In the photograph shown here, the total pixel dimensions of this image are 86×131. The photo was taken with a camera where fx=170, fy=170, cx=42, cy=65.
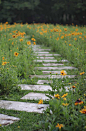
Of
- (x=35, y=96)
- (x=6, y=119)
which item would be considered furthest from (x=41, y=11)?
(x=6, y=119)

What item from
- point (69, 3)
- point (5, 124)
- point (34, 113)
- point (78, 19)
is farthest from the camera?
point (78, 19)

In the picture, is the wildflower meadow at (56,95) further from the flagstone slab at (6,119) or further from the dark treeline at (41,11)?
the dark treeline at (41,11)

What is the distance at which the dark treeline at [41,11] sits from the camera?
18.3 meters

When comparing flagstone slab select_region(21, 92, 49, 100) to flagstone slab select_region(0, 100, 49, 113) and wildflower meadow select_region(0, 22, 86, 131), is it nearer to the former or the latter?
wildflower meadow select_region(0, 22, 86, 131)

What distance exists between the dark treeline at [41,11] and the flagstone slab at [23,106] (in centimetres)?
1649

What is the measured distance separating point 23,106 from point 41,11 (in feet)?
67.9

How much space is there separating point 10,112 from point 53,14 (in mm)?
20313

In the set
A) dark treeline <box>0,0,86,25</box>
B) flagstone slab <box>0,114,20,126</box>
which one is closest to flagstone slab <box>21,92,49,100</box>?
flagstone slab <box>0,114,20,126</box>

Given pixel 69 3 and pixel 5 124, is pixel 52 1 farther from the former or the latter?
pixel 5 124

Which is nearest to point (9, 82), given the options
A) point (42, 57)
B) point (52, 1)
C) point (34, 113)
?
point (34, 113)

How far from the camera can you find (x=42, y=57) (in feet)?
18.4

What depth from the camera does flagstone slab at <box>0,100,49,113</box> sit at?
2.30m

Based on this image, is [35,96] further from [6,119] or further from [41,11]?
[41,11]

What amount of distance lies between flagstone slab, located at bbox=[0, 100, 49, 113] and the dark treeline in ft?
54.1
